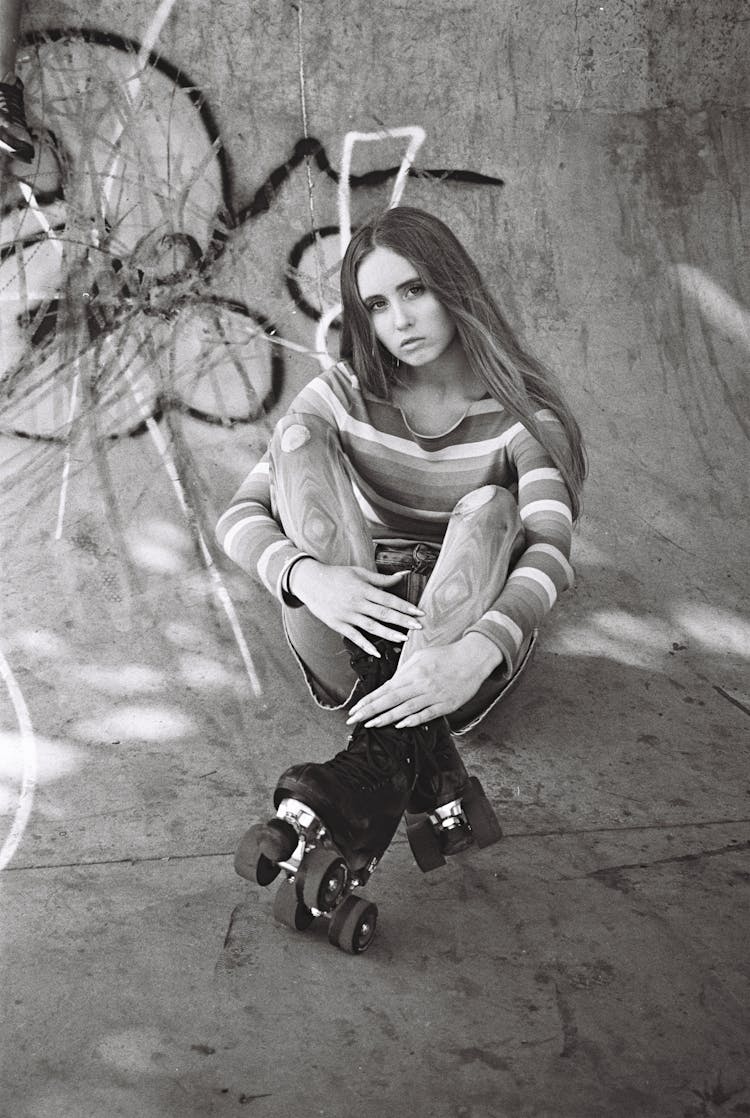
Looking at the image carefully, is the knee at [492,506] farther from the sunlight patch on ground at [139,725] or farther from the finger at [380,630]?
the sunlight patch on ground at [139,725]

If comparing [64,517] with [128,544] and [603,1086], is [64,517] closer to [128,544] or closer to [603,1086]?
[128,544]

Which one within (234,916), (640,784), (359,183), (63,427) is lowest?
(640,784)

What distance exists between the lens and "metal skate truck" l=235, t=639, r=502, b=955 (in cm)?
193

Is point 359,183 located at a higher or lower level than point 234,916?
higher

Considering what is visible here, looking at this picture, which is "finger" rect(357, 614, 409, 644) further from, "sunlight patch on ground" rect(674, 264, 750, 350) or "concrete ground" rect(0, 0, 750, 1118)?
"sunlight patch on ground" rect(674, 264, 750, 350)

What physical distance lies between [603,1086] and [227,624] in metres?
2.12

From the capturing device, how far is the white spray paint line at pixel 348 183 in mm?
4234

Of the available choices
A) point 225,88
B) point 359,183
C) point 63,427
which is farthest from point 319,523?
point 225,88

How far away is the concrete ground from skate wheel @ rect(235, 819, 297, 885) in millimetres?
193

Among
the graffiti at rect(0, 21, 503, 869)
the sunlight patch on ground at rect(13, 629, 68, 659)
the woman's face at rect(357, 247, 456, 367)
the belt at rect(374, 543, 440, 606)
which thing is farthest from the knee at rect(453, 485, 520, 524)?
the graffiti at rect(0, 21, 503, 869)

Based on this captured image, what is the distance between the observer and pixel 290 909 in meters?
1.99

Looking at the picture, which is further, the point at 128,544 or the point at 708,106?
the point at 708,106

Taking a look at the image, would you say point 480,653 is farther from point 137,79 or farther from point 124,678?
point 137,79

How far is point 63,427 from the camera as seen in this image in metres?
4.06
